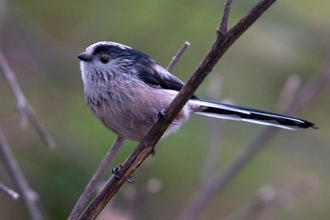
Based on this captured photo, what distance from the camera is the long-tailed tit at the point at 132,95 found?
215cm

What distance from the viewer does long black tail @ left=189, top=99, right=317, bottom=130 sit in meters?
2.21

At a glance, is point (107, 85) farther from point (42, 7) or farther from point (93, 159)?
point (42, 7)

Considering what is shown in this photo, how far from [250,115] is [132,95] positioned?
772 millimetres

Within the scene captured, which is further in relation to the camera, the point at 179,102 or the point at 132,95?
the point at 132,95

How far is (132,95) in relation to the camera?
7.06 ft

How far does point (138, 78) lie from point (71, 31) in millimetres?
1782

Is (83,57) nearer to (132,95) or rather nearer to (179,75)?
(132,95)

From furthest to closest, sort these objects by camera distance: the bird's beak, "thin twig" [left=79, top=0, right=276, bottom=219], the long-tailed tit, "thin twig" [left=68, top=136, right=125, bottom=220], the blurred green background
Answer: the blurred green background < the bird's beak < the long-tailed tit < "thin twig" [left=68, top=136, right=125, bottom=220] < "thin twig" [left=79, top=0, right=276, bottom=219]

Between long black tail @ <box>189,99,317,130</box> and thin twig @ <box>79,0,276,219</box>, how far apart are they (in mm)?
706

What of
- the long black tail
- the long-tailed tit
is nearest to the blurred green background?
the long black tail

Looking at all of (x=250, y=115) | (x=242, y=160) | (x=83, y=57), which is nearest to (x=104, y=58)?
(x=83, y=57)

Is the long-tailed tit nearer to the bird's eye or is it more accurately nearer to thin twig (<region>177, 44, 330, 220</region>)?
the bird's eye

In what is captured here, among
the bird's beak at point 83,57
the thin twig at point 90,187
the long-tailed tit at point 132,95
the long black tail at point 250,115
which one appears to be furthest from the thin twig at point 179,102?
the bird's beak at point 83,57

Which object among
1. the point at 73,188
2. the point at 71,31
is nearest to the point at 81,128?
the point at 73,188
